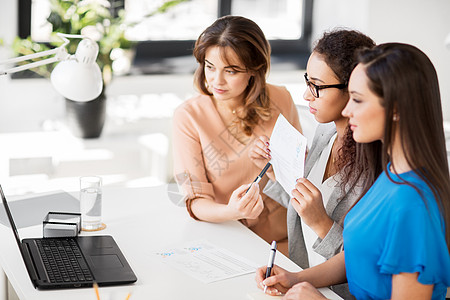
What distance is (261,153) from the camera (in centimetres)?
192

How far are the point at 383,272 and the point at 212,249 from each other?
623 mm

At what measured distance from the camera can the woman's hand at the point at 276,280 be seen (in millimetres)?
1481

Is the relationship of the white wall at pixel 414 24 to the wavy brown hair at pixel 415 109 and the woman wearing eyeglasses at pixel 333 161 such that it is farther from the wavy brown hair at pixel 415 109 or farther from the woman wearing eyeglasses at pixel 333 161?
the wavy brown hair at pixel 415 109

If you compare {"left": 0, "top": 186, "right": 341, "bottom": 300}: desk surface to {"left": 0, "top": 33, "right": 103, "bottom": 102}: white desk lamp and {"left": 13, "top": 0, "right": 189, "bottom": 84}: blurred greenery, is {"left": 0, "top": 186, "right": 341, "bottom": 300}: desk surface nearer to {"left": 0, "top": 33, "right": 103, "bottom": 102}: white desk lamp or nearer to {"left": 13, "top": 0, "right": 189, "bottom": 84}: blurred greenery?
{"left": 0, "top": 33, "right": 103, "bottom": 102}: white desk lamp

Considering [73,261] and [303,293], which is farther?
[73,261]

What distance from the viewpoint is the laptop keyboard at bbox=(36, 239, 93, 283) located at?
1504 millimetres

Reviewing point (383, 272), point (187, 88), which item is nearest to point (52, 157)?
point (187, 88)

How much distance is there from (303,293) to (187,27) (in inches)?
115

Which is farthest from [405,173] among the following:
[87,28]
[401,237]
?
[87,28]

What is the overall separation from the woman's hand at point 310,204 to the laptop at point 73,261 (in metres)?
0.46

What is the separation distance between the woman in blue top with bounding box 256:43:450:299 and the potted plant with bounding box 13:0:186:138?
2.22 meters

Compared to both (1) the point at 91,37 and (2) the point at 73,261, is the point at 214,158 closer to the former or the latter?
(2) the point at 73,261

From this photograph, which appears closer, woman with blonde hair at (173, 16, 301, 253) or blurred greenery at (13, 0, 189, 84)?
woman with blonde hair at (173, 16, 301, 253)

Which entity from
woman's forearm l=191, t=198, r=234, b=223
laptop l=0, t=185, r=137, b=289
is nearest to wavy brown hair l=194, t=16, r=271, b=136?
woman's forearm l=191, t=198, r=234, b=223
